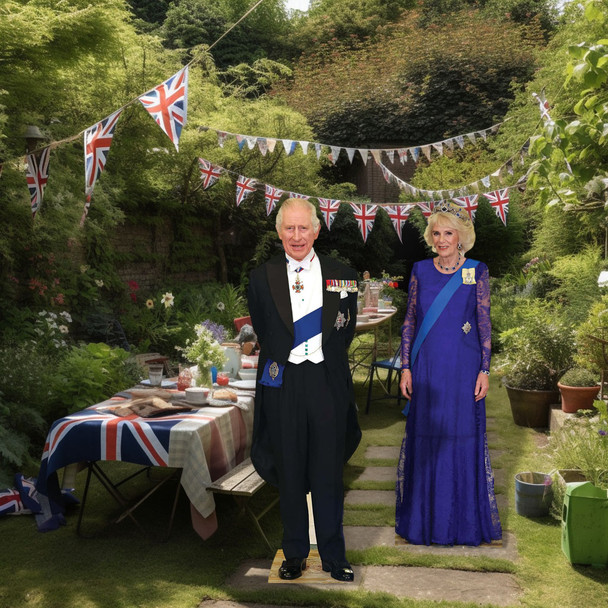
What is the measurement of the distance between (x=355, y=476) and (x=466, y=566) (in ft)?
5.83

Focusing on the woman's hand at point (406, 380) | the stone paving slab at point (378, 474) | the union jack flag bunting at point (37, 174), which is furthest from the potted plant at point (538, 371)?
the union jack flag bunting at point (37, 174)

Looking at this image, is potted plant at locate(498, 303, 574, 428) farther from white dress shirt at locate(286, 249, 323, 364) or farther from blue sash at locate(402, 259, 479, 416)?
white dress shirt at locate(286, 249, 323, 364)

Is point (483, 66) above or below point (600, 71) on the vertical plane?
above

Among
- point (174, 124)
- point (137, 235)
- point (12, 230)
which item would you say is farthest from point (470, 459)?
point (137, 235)

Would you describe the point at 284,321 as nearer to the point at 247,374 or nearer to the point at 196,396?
the point at 196,396

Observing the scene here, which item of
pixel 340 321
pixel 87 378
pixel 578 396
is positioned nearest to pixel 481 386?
pixel 340 321

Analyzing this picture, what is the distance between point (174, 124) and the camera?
4.76 m

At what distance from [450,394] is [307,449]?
3.35ft

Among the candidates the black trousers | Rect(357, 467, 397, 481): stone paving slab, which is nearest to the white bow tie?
the black trousers

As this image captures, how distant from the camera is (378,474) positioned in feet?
17.9

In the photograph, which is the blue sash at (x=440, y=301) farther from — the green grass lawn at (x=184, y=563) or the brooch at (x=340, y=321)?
the green grass lawn at (x=184, y=563)

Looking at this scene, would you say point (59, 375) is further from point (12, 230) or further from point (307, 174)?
point (307, 174)

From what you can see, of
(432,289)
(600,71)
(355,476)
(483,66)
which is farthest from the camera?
(483,66)

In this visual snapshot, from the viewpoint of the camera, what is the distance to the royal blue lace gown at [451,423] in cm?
394
